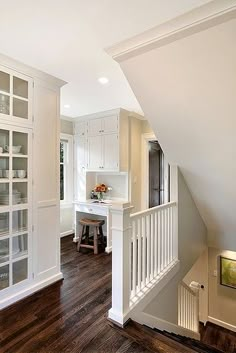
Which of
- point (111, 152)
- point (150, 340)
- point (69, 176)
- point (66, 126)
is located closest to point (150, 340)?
point (150, 340)

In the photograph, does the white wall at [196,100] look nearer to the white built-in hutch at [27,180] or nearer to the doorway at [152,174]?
the white built-in hutch at [27,180]

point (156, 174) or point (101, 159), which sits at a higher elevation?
point (101, 159)

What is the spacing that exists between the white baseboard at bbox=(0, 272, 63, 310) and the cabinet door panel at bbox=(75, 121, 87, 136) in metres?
2.93

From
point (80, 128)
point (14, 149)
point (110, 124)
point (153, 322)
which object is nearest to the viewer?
point (153, 322)

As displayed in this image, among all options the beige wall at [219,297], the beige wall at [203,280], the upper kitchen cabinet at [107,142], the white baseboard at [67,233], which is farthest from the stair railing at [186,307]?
the white baseboard at [67,233]

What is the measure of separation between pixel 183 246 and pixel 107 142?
92.7 inches

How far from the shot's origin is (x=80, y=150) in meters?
4.85

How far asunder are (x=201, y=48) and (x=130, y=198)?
3087mm

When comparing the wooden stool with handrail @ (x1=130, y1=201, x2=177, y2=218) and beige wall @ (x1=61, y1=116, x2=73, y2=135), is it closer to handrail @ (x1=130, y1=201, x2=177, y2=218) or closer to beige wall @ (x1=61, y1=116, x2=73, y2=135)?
handrail @ (x1=130, y1=201, x2=177, y2=218)

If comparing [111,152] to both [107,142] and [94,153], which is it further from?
[94,153]

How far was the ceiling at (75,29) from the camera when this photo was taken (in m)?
1.61

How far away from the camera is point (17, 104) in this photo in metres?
2.54

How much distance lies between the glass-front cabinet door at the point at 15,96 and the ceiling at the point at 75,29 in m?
0.20

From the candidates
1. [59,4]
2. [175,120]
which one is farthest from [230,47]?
[59,4]
